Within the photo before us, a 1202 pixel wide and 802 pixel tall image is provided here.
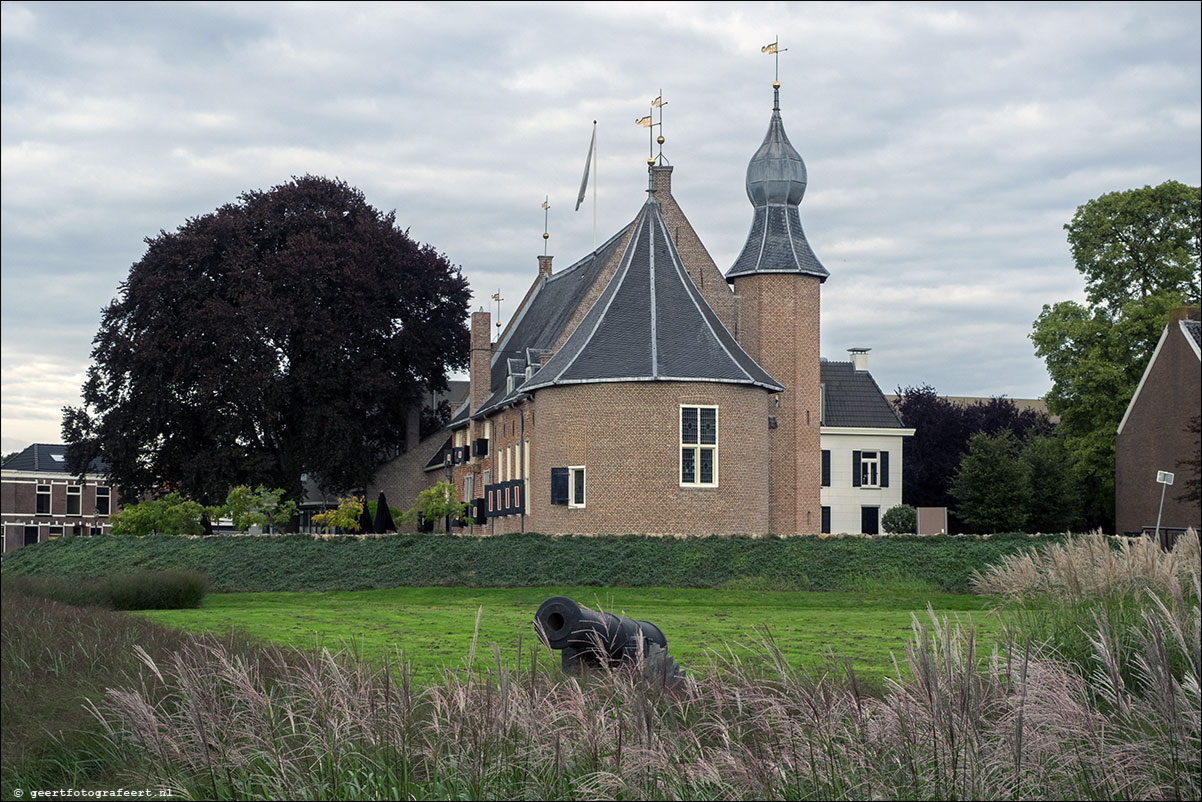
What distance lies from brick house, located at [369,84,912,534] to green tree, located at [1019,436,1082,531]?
961 cm

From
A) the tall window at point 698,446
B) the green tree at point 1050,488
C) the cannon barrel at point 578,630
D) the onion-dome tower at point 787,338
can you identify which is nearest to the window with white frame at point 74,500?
the onion-dome tower at point 787,338

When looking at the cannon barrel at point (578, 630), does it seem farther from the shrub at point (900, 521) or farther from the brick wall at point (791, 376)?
the shrub at point (900, 521)

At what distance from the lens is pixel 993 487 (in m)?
44.1

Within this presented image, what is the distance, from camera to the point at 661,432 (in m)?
34.6

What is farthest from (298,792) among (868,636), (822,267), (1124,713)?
(822,267)

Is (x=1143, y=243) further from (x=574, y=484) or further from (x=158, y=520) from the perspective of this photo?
(x=158, y=520)

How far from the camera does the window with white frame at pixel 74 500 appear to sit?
71.6m

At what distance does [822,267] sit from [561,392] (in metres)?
9.67

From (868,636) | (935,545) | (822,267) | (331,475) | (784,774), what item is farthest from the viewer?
(331,475)

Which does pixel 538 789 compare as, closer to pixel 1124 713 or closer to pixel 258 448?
pixel 1124 713

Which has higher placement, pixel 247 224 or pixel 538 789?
pixel 247 224

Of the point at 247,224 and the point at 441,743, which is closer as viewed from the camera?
the point at 441,743

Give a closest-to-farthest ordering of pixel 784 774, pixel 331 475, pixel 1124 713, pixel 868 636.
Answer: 1. pixel 784 774
2. pixel 1124 713
3. pixel 868 636
4. pixel 331 475

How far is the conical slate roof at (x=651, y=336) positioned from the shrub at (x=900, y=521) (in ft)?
37.7
